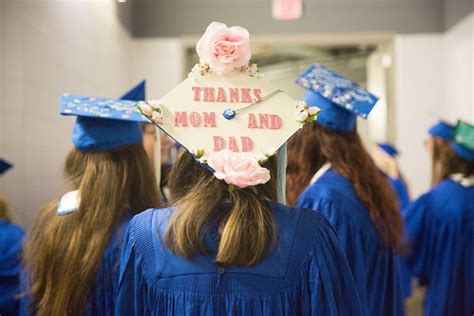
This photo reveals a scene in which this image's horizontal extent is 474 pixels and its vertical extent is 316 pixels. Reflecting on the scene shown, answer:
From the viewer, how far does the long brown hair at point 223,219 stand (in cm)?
94

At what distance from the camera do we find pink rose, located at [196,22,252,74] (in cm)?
100

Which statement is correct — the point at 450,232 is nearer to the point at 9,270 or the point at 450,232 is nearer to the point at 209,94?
the point at 209,94

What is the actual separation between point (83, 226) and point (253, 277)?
24.2 inches

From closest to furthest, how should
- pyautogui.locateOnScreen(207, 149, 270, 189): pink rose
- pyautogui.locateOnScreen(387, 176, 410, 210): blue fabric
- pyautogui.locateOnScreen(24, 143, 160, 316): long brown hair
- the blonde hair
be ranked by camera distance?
pyautogui.locateOnScreen(207, 149, 270, 189): pink rose
pyautogui.locateOnScreen(24, 143, 160, 316): long brown hair
the blonde hair
pyautogui.locateOnScreen(387, 176, 410, 210): blue fabric

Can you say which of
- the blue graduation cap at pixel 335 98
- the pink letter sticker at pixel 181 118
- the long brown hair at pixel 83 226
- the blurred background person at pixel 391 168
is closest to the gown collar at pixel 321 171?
the blue graduation cap at pixel 335 98

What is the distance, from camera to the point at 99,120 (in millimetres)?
1443

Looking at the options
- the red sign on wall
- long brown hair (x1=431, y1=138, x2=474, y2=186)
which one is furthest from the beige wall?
long brown hair (x1=431, y1=138, x2=474, y2=186)

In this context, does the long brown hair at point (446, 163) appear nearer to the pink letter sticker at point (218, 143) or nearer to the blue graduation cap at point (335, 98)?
the blue graduation cap at point (335, 98)

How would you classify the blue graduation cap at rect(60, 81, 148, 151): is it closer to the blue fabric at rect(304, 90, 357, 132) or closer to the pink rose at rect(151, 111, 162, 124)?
the pink rose at rect(151, 111, 162, 124)

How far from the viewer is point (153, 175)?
1521mm

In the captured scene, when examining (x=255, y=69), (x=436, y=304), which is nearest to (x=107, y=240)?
(x=255, y=69)

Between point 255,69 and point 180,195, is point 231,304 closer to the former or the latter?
point 180,195

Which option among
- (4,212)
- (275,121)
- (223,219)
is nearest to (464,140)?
(275,121)

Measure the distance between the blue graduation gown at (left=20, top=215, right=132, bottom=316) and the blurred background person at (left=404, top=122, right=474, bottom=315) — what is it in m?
1.69
